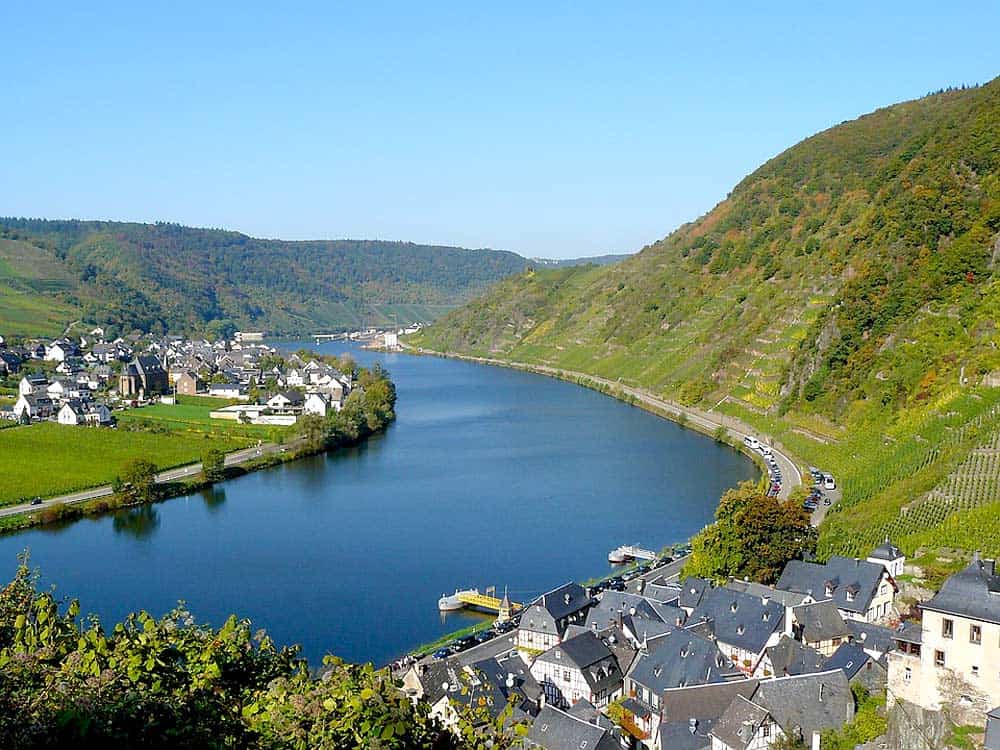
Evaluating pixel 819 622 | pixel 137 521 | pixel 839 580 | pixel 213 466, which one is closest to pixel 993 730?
pixel 819 622

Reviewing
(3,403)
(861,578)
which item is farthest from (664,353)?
(861,578)

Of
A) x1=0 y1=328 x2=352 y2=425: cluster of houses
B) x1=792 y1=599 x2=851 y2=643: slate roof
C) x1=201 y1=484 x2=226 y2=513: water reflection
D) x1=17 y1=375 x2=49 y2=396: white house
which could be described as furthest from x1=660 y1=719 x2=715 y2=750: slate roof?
x1=17 y1=375 x2=49 y2=396: white house

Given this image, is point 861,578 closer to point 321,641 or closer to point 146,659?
point 321,641

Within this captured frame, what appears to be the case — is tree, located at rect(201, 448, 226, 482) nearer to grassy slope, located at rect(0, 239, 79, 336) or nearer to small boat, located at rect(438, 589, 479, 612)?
small boat, located at rect(438, 589, 479, 612)

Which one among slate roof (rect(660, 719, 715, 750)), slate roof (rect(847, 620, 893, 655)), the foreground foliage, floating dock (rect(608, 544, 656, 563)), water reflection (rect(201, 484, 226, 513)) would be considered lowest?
water reflection (rect(201, 484, 226, 513))

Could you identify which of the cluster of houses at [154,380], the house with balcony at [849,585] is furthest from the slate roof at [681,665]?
the cluster of houses at [154,380]

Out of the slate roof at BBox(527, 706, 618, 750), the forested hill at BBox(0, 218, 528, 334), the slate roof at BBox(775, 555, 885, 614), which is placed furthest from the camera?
the forested hill at BBox(0, 218, 528, 334)

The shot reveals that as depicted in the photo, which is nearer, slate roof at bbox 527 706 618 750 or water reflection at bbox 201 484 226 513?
slate roof at bbox 527 706 618 750
